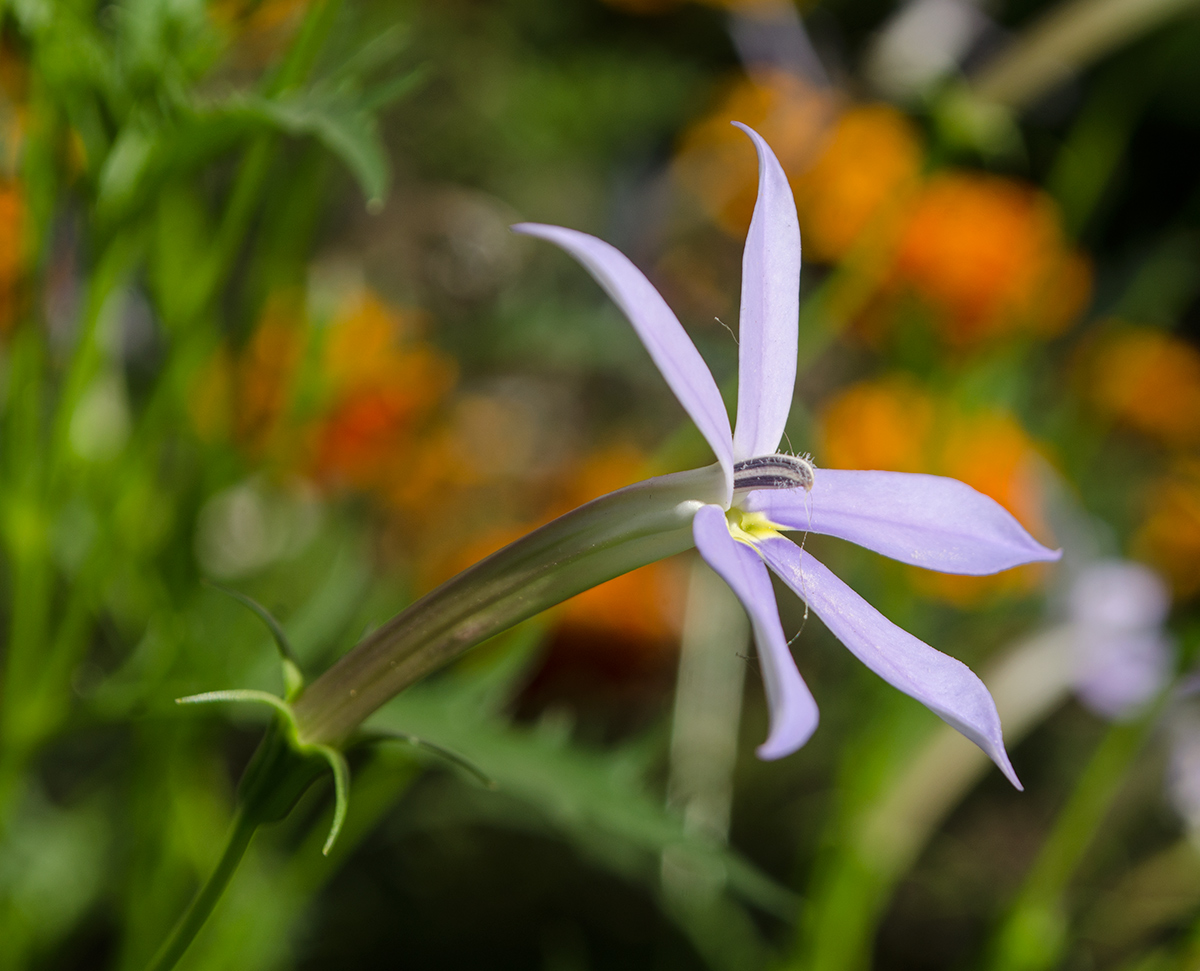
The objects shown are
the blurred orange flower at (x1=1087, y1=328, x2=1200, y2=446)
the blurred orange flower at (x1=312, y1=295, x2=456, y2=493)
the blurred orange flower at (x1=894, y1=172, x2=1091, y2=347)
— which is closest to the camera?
the blurred orange flower at (x1=312, y1=295, x2=456, y2=493)

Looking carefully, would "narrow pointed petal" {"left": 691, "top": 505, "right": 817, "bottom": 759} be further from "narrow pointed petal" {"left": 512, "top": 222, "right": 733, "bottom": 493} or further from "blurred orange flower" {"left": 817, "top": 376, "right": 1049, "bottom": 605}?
"blurred orange flower" {"left": 817, "top": 376, "right": 1049, "bottom": 605}

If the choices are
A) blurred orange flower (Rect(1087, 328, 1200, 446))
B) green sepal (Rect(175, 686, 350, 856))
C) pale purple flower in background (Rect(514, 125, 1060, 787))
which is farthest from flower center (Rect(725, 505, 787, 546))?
blurred orange flower (Rect(1087, 328, 1200, 446))

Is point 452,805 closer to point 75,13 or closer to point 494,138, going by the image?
Answer: point 75,13

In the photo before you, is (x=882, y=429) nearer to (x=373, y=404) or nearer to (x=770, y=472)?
(x=373, y=404)

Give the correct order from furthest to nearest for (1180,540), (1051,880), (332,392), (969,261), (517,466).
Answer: (517,466)
(969,261)
(1180,540)
(332,392)
(1051,880)

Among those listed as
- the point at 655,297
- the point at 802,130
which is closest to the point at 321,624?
the point at 655,297

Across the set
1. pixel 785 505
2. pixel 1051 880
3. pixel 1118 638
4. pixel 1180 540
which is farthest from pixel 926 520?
pixel 1180 540

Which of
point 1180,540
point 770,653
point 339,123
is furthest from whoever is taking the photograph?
point 1180,540

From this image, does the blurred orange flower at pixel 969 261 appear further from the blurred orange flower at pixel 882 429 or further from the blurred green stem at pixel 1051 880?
the blurred green stem at pixel 1051 880
